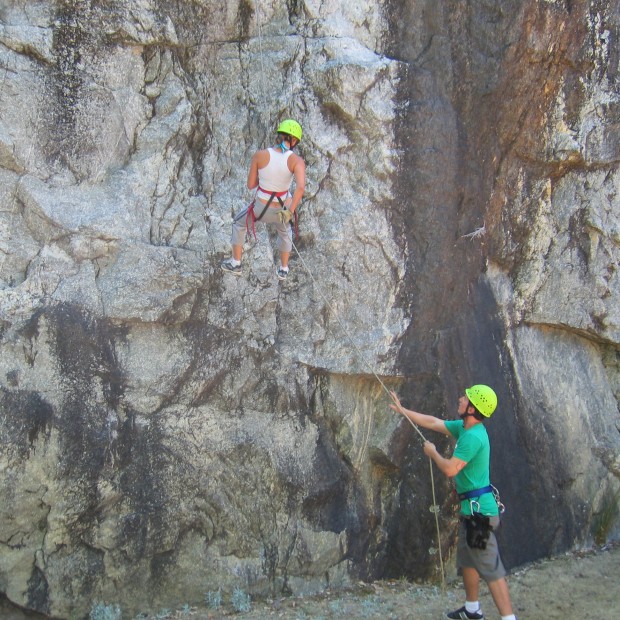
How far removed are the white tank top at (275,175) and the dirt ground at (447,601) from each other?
3329mm

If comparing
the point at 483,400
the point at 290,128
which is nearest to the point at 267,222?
the point at 290,128

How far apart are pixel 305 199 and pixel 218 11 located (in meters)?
1.76

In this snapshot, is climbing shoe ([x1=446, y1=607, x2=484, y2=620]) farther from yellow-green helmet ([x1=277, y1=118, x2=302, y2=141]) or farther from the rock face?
yellow-green helmet ([x1=277, y1=118, x2=302, y2=141])

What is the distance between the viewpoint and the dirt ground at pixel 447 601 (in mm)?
6016

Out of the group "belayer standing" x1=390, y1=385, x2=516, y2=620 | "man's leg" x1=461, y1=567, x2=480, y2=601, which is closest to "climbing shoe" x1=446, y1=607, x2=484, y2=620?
"man's leg" x1=461, y1=567, x2=480, y2=601

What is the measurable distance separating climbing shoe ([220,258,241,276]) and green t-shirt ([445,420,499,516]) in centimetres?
232

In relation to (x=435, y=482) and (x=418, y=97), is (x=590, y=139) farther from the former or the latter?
(x=435, y=482)

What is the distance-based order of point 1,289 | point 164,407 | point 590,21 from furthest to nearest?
point 590,21, point 164,407, point 1,289

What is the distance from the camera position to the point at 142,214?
6258mm

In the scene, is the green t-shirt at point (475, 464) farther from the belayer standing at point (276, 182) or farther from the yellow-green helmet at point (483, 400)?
the belayer standing at point (276, 182)

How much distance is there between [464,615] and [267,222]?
3391 millimetres

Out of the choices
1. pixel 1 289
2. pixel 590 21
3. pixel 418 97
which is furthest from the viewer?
pixel 590 21

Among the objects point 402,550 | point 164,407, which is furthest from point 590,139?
point 164,407

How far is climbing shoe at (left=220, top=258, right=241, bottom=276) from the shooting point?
631 cm
